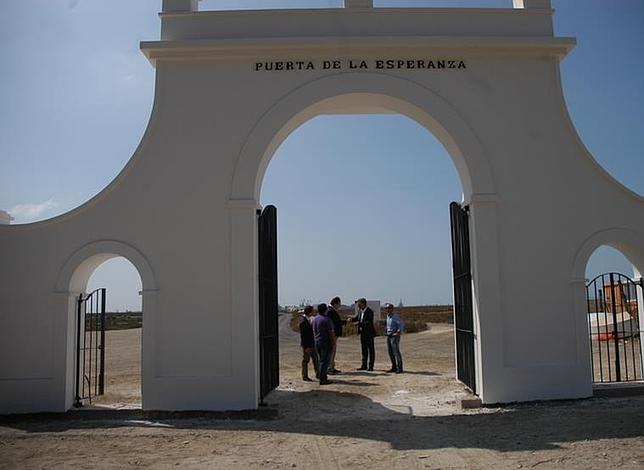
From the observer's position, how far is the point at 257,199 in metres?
9.94

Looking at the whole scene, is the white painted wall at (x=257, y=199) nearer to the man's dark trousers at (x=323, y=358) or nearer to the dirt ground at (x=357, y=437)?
the dirt ground at (x=357, y=437)

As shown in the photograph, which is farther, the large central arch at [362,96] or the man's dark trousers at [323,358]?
the man's dark trousers at [323,358]

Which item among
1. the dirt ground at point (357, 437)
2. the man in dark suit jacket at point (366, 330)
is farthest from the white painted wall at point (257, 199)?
the man in dark suit jacket at point (366, 330)

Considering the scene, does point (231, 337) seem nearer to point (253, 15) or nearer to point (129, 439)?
point (129, 439)

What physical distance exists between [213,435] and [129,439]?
1.06 meters

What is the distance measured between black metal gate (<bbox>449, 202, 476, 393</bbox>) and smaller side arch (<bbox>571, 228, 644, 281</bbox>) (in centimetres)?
166

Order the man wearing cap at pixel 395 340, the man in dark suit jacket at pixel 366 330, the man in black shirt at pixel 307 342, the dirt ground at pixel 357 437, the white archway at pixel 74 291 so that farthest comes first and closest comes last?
the man in dark suit jacket at pixel 366 330, the man wearing cap at pixel 395 340, the man in black shirt at pixel 307 342, the white archway at pixel 74 291, the dirt ground at pixel 357 437

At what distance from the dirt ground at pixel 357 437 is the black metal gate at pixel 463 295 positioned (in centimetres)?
58

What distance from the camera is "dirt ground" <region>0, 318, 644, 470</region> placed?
22.1ft

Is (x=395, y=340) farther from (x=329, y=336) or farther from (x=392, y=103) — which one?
(x=392, y=103)

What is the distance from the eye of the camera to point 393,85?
988 cm

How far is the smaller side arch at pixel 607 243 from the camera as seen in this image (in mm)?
9641

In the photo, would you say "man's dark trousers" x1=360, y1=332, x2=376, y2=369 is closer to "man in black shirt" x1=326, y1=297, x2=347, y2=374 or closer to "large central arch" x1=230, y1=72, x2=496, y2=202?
"man in black shirt" x1=326, y1=297, x2=347, y2=374

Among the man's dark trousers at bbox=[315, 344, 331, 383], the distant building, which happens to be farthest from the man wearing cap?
the distant building
